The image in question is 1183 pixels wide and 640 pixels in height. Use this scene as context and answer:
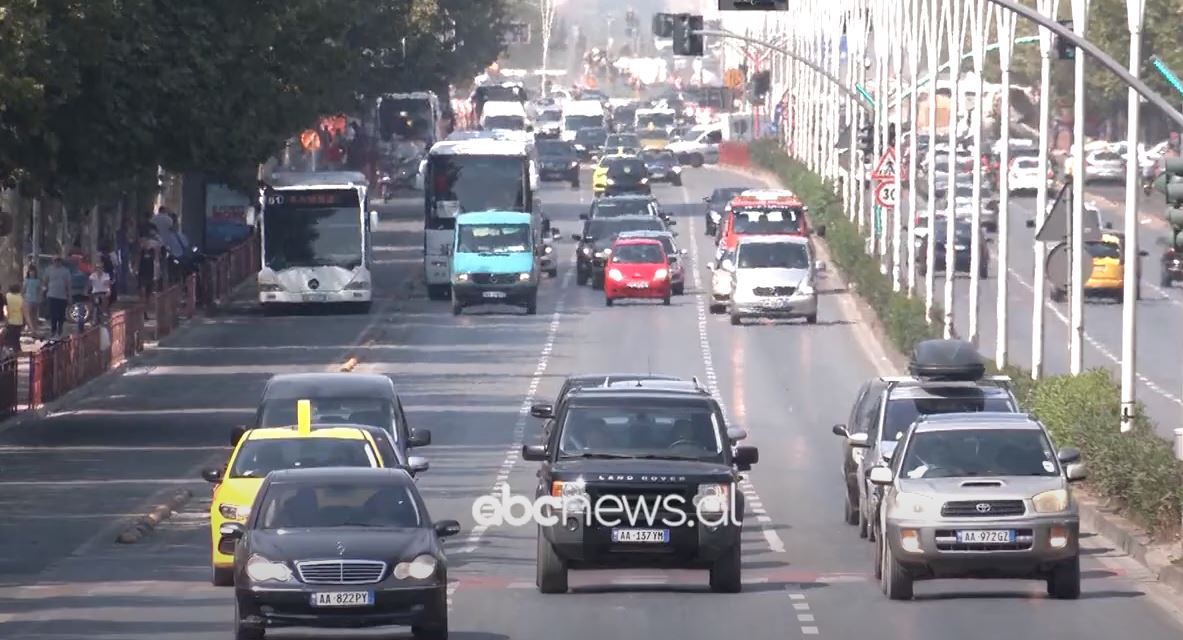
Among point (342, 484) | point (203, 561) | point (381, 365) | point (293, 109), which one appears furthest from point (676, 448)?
point (381, 365)

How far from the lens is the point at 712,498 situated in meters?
22.0

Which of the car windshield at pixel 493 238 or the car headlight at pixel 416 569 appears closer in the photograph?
the car headlight at pixel 416 569

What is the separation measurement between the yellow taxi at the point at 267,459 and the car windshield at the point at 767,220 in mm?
45788

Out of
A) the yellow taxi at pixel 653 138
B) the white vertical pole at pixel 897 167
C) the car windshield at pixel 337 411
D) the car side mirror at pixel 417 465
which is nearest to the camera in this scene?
the car side mirror at pixel 417 465

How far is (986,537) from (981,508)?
27 centimetres

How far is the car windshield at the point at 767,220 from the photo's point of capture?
69500mm

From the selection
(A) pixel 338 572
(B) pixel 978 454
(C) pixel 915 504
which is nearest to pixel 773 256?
(B) pixel 978 454

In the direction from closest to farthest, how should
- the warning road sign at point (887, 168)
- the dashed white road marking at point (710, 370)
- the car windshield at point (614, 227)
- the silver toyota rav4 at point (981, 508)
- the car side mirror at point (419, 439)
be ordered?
the silver toyota rav4 at point (981, 508) < the car side mirror at point (419, 439) < the dashed white road marking at point (710, 370) < the warning road sign at point (887, 168) < the car windshield at point (614, 227)

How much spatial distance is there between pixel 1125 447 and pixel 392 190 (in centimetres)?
7498

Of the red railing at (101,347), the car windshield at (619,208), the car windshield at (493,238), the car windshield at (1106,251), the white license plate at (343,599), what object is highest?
the car windshield at (619,208)

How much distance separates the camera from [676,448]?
2283cm

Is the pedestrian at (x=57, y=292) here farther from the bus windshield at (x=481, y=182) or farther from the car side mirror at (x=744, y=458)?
the car side mirror at (x=744, y=458)

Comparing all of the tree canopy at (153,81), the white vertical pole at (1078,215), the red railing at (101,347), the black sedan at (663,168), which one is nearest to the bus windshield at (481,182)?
the red railing at (101,347)

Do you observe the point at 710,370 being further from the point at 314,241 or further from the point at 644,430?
the point at 644,430
